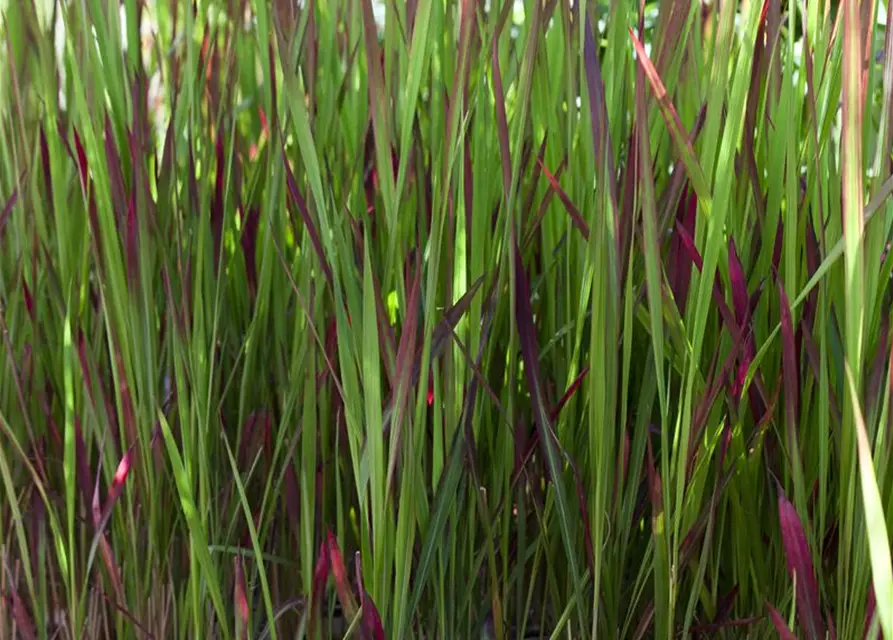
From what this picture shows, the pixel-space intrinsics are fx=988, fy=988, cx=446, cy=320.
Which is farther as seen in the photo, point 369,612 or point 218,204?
point 218,204

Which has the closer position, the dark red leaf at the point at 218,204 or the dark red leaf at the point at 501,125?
the dark red leaf at the point at 501,125

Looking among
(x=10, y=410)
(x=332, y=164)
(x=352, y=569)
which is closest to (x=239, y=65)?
(x=332, y=164)

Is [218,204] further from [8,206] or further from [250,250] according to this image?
[8,206]

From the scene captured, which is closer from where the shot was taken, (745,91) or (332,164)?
(745,91)

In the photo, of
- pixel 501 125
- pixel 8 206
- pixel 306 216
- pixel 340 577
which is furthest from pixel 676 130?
pixel 8 206

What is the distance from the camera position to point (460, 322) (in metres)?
0.66

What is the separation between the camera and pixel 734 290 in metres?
0.63

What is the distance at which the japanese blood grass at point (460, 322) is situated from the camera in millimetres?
595

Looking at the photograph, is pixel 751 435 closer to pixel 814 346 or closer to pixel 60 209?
pixel 814 346

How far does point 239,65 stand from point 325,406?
401 millimetres

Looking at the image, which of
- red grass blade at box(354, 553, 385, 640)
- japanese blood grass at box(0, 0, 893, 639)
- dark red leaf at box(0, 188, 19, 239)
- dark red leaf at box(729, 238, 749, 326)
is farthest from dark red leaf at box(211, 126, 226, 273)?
dark red leaf at box(729, 238, 749, 326)

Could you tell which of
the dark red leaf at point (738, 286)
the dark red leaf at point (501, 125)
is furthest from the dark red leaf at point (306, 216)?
the dark red leaf at point (738, 286)

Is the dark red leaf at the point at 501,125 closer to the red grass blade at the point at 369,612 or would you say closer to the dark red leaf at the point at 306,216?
the dark red leaf at the point at 306,216

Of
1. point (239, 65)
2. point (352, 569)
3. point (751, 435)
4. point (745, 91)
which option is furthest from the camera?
point (239, 65)
